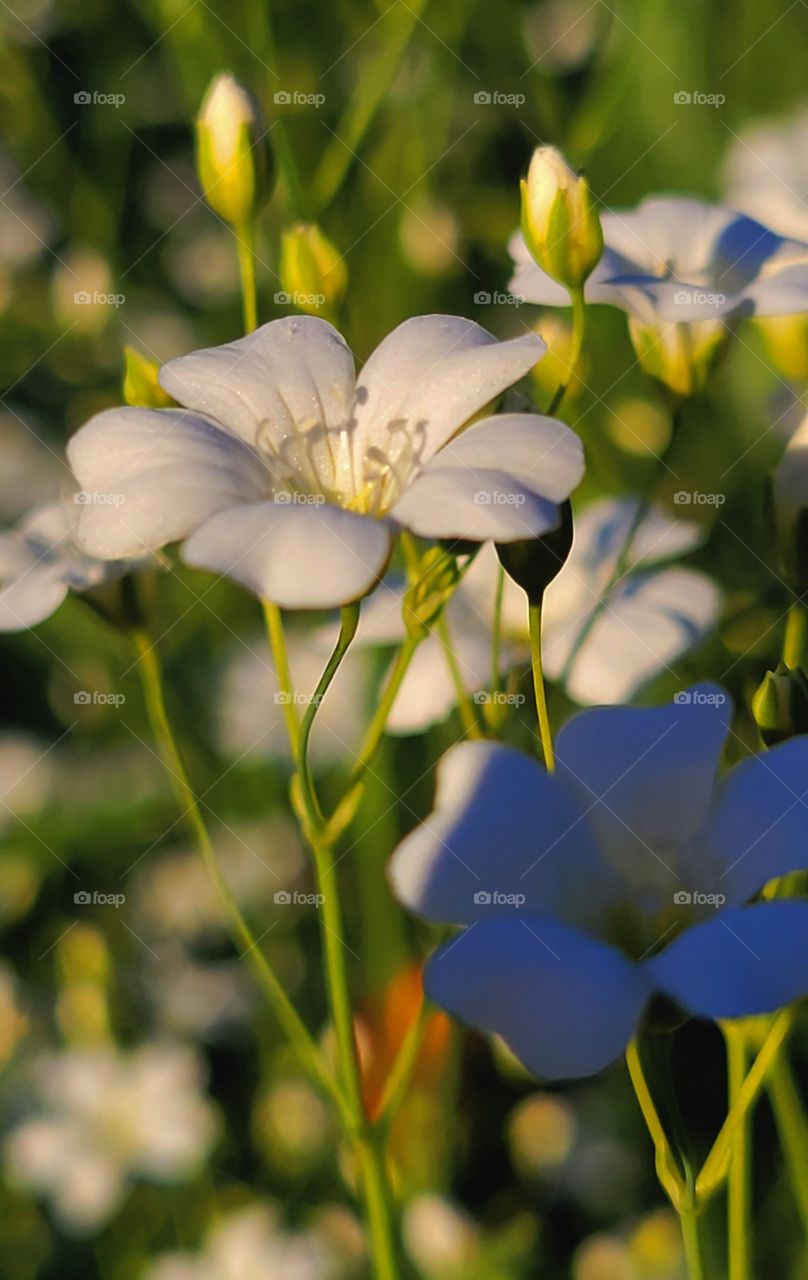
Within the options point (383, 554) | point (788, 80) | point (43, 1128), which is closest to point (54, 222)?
point (788, 80)

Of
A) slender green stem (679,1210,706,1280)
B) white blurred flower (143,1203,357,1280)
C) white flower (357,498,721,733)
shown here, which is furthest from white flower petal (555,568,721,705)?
white blurred flower (143,1203,357,1280)

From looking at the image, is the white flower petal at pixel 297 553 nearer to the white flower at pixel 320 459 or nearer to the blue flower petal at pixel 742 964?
the white flower at pixel 320 459

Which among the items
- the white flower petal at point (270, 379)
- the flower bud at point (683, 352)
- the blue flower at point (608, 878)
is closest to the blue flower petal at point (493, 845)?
the blue flower at point (608, 878)

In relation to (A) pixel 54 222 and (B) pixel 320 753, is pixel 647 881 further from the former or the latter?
(A) pixel 54 222

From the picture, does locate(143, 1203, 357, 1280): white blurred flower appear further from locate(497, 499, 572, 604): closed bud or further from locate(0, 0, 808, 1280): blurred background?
locate(497, 499, 572, 604): closed bud

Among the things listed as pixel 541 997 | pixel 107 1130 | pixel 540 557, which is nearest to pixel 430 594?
pixel 540 557

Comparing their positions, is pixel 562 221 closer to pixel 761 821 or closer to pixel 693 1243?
pixel 761 821
